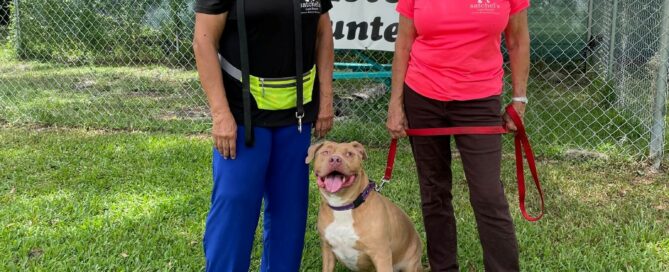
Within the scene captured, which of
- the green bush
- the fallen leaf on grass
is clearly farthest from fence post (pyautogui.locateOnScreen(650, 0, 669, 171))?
the green bush

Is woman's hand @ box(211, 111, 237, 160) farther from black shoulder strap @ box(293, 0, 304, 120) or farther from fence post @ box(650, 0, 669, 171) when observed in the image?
fence post @ box(650, 0, 669, 171)

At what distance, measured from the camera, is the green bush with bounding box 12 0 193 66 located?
928cm

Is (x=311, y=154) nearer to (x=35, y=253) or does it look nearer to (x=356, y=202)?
(x=356, y=202)

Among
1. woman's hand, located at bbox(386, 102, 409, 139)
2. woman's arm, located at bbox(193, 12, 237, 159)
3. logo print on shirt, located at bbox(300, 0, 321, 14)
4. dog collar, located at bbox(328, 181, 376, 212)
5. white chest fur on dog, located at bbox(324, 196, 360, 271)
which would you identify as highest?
logo print on shirt, located at bbox(300, 0, 321, 14)

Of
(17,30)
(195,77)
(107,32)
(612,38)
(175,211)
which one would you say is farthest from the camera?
(107,32)

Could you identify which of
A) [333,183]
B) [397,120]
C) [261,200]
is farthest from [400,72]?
[261,200]

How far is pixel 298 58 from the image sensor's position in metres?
2.56

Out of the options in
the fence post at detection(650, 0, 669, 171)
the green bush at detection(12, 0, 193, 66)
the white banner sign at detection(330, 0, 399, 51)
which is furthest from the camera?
the green bush at detection(12, 0, 193, 66)

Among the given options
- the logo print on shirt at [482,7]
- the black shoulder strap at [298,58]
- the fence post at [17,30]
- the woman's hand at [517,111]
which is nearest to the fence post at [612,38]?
the woman's hand at [517,111]

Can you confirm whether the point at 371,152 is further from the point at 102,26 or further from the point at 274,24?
the point at 102,26

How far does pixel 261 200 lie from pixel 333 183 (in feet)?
1.12

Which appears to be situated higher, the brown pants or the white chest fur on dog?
the brown pants

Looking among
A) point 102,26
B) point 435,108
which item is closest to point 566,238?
point 435,108

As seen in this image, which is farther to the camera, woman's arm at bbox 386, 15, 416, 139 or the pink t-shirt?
woman's arm at bbox 386, 15, 416, 139
